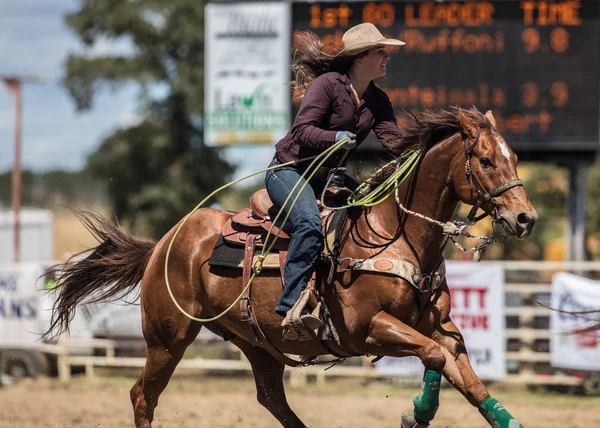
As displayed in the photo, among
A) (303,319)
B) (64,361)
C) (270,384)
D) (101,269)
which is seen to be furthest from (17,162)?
(303,319)

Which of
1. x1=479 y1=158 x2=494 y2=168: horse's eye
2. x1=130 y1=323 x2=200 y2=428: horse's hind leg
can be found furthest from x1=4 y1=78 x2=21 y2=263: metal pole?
x1=479 y1=158 x2=494 y2=168: horse's eye

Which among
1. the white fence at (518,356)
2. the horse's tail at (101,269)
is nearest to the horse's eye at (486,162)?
the horse's tail at (101,269)

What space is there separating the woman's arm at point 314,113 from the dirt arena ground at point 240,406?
12.9 ft

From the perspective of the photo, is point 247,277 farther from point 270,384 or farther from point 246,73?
point 246,73

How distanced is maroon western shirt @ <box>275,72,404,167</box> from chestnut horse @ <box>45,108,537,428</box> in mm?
239

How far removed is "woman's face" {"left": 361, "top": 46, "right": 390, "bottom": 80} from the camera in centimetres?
552

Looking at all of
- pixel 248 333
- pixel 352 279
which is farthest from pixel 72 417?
pixel 352 279

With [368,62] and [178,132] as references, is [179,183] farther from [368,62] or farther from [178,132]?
[368,62]

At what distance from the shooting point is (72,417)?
29.7ft

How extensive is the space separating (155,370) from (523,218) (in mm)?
2975

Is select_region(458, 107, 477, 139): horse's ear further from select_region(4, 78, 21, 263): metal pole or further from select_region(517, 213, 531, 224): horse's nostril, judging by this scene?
select_region(4, 78, 21, 263): metal pole

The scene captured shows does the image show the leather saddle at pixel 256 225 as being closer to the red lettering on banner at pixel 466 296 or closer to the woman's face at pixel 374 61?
the woman's face at pixel 374 61

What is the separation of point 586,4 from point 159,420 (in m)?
8.56

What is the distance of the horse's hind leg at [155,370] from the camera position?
21.2 ft
